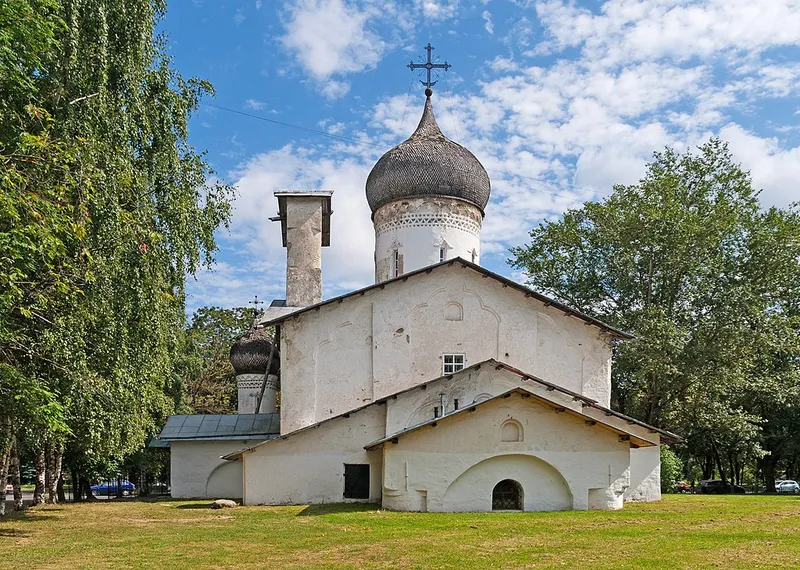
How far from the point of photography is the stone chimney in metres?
26.3

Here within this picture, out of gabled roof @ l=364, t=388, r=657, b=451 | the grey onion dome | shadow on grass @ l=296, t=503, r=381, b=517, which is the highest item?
the grey onion dome

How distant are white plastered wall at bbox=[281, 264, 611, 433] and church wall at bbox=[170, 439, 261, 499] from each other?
12.8ft

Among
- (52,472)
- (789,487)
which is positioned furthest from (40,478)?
(789,487)

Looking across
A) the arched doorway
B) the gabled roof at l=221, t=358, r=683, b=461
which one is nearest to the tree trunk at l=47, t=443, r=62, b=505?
the gabled roof at l=221, t=358, r=683, b=461

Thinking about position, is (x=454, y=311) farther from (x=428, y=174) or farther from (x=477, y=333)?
(x=428, y=174)

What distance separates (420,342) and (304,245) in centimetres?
829

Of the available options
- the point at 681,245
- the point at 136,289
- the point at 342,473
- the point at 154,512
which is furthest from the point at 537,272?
the point at 136,289

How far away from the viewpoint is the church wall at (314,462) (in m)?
17.6

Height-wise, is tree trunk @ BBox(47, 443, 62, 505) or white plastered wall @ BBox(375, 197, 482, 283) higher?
white plastered wall @ BBox(375, 197, 482, 283)

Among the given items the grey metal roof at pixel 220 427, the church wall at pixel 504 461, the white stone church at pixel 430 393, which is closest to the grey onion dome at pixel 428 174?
the white stone church at pixel 430 393

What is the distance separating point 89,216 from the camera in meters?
11.0

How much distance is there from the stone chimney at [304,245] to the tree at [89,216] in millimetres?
12431

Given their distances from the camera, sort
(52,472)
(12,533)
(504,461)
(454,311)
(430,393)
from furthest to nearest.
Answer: (52,472)
(454,311)
(430,393)
(504,461)
(12,533)

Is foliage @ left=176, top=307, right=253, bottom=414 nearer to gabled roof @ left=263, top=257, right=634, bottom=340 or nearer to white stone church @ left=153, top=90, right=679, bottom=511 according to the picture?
white stone church @ left=153, top=90, right=679, bottom=511
